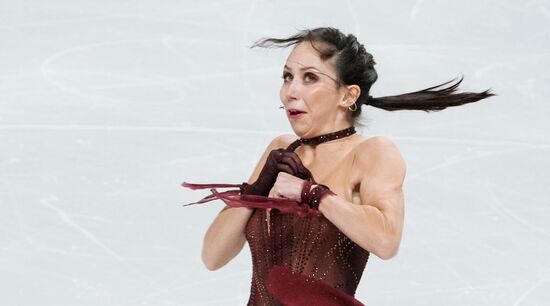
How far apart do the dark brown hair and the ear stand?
0.02m

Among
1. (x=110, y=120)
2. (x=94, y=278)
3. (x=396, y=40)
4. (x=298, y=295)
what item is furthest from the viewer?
(x=396, y=40)

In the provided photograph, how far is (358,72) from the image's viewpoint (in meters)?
3.84

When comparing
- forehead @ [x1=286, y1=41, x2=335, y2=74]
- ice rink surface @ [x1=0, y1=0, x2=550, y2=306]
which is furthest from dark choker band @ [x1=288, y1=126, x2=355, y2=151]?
ice rink surface @ [x1=0, y1=0, x2=550, y2=306]

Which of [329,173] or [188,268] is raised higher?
[329,173]

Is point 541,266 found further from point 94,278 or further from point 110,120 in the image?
point 110,120

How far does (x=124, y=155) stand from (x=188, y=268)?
47.3 inches

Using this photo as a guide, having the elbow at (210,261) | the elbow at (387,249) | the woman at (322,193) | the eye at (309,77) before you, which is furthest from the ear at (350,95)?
the elbow at (210,261)

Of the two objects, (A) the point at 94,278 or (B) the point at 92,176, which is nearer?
(A) the point at 94,278

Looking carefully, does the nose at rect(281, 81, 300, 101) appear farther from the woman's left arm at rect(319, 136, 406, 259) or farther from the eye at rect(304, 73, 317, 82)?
the woman's left arm at rect(319, 136, 406, 259)

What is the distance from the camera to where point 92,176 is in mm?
6621

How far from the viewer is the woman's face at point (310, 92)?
3.77 m

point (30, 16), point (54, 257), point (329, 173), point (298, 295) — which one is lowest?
point (54, 257)

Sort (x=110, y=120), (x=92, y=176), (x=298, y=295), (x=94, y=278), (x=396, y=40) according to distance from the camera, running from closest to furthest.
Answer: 1. (x=298, y=295)
2. (x=94, y=278)
3. (x=92, y=176)
4. (x=110, y=120)
5. (x=396, y=40)

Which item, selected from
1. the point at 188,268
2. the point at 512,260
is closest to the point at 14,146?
the point at 188,268
